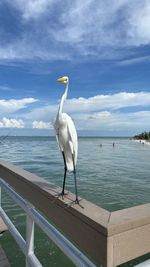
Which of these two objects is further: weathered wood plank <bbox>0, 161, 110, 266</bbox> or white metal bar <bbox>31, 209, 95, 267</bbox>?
white metal bar <bbox>31, 209, 95, 267</bbox>

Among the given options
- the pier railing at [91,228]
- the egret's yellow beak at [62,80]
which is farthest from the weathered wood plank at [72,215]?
the egret's yellow beak at [62,80]

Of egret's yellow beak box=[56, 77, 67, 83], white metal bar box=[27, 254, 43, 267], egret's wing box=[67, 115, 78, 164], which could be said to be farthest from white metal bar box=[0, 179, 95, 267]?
egret's yellow beak box=[56, 77, 67, 83]

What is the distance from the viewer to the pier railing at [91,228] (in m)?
1.24

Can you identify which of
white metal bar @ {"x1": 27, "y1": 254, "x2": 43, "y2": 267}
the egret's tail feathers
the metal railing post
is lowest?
white metal bar @ {"x1": 27, "y1": 254, "x2": 43, "y2": 267}

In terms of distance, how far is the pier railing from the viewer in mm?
1242

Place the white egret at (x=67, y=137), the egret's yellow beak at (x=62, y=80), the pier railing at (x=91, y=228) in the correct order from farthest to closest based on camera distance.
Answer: the egret's yellow beak at (x=62, y=80), the white egret at (x=67, y=137), the pier railing at (x=91, y=228)

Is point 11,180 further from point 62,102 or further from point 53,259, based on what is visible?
point 53,259

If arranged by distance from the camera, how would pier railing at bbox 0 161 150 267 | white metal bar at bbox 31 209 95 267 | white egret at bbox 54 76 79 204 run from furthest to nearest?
white egret at bbox 54 76 79 204 → white metal bar at bbox 31 209 95 267 → pier railing at bbox 0 161 150 267

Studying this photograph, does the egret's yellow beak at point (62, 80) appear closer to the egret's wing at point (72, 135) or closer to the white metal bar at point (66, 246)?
the egret's wing at point (72, 135)

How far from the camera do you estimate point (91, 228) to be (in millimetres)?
1388

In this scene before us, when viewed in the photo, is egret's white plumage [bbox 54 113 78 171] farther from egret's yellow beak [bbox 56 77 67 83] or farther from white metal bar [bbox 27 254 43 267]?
white metal bar [bbox 27 254 43 267]

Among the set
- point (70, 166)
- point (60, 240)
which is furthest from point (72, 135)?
point (60, 240)

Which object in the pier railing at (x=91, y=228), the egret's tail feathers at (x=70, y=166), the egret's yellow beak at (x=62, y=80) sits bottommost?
the pier railing at (x=91, y=228)

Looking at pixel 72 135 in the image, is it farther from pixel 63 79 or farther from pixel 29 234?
pixel 29 234
